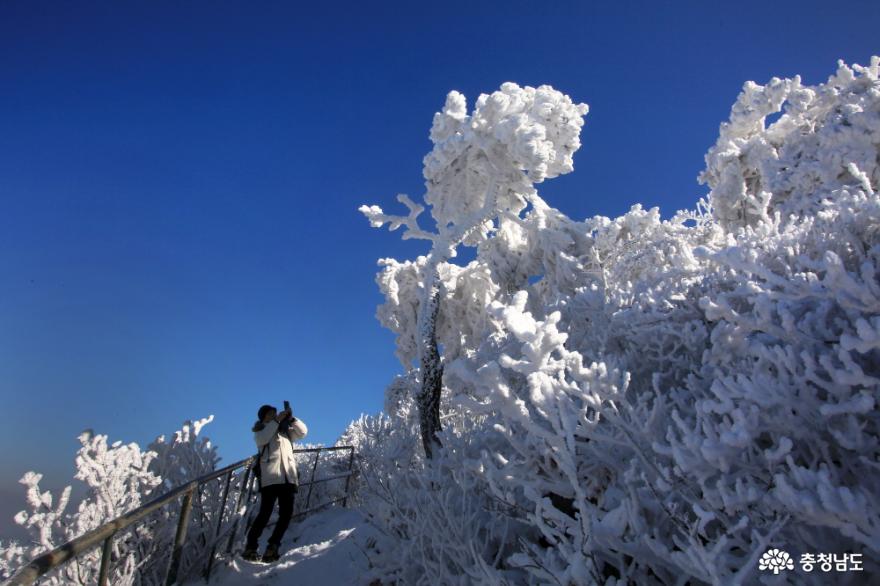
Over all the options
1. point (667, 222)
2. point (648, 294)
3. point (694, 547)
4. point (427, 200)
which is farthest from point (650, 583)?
point (667, 222)

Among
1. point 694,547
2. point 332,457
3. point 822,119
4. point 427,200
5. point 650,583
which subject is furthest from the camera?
point 332,457

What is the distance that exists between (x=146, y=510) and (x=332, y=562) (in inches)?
121

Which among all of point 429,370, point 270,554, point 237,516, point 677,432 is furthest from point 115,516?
point 429,370

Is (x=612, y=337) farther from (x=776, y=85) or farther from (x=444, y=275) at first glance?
(x=776, y=85)

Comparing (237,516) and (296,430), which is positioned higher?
(296,430)

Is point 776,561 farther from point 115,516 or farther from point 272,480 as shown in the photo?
point 115,516

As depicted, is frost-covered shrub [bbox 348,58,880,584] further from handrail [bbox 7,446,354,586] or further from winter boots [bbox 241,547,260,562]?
handrail [bbox 7,446,354,586]

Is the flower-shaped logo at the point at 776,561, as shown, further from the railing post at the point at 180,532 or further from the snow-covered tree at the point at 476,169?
the snow-covered tree at the point at 476,169

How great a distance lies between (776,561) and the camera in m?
1.84

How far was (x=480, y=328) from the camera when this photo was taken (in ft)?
44.5

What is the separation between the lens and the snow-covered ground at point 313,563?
15.5ft

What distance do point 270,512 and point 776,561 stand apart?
4.86m

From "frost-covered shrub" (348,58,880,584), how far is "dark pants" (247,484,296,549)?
3.10 ft

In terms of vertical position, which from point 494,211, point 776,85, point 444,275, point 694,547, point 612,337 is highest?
point 776,85
